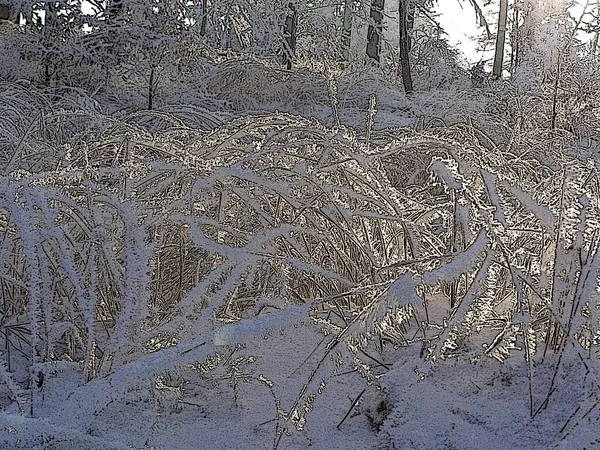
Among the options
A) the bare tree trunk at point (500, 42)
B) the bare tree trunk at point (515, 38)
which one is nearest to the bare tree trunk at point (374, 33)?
the bare tree trunk at point (500, 42)

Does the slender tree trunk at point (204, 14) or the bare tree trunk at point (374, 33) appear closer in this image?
the slender tree trunk at point (204, 14)

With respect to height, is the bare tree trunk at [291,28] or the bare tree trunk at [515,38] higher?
the bare tree trunk at [515,38]

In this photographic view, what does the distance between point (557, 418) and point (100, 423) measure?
0.60 metres

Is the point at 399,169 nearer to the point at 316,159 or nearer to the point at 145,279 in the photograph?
the point at 316,159

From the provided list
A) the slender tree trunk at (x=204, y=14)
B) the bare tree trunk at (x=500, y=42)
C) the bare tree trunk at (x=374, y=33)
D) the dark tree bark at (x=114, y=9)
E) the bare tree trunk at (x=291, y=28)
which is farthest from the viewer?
the bare tree trunk at (x=374, y=33)

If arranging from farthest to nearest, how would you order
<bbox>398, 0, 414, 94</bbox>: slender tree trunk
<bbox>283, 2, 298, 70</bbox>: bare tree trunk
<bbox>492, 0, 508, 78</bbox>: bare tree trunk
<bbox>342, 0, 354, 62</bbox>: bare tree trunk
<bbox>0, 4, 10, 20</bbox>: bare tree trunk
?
<bbox>342, 0, 354, 62</bbox>: bare tree trunk, <bbox>492, 0, 508, 78</bbox>: bare tree trunk, <bbox>283, 2, 298, 70</bbox>: bare tree trunk, <bbox>398, 0, 414, 94</bbox>: slender tree trunk, <bbox>0, 4, 10, 20</bbox>: bare tree trunk

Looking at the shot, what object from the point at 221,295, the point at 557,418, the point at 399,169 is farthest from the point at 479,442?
the point at 399,169

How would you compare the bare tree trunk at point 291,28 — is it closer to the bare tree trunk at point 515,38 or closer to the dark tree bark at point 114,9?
the dark tree bark at point 114,9

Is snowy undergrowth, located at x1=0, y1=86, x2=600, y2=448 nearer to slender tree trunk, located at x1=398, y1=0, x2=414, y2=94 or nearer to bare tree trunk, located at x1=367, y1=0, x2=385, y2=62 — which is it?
slender tree trunk, located at x1=398, y1=0, x2=414, y2=94

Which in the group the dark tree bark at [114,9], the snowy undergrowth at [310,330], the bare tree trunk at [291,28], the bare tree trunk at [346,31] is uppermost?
the bare tree trunk at [346,31]

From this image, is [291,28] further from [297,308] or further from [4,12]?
[297,308]

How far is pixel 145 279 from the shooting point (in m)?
0.90

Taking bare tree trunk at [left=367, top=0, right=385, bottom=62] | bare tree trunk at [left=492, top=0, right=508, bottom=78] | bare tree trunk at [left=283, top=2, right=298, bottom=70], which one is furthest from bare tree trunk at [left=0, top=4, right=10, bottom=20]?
bare tree trunk at [left=492, top=0, right=508, bottom=78]

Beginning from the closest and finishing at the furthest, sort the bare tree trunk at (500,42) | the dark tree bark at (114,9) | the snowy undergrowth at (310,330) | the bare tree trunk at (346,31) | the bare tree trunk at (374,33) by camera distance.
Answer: the snowy undergrowth at (310,330) < the dark tree bark at (114,9) < the bare tree trunk at (500,42) < the bare tree trunk at (374,33) < the bare tree trunk at (346,31)
